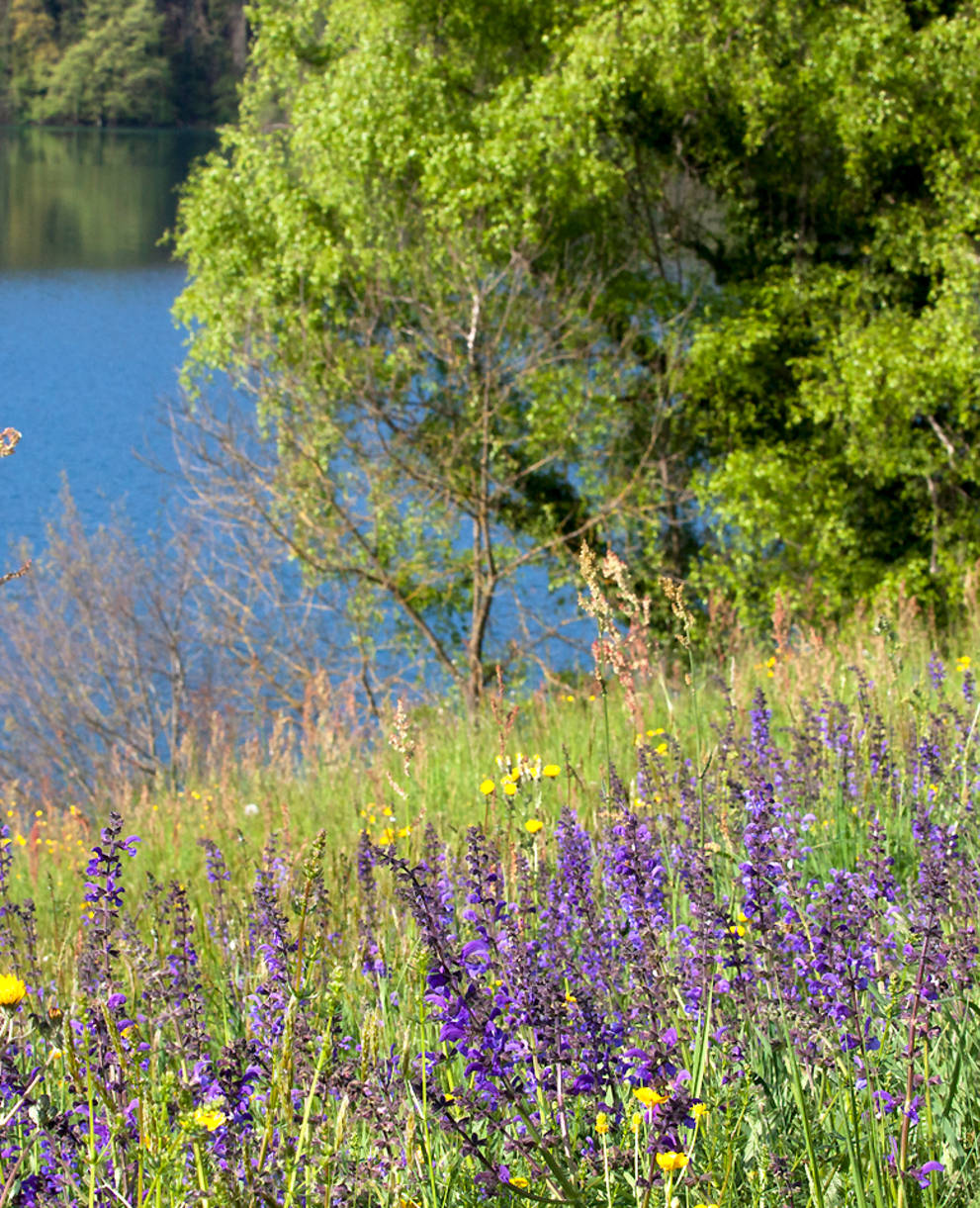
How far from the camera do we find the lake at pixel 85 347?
25734 millimetres

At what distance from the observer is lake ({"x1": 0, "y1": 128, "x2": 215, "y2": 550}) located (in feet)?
84.4

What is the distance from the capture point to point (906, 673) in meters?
6.48

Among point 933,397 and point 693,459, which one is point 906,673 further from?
point 693,459

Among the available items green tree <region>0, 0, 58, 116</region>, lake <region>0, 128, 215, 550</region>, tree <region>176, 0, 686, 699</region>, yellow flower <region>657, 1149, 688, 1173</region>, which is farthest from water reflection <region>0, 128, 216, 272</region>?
yellow flower <region>657, 1149, 688, 1173</region>

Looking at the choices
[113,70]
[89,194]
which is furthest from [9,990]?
[113,70]

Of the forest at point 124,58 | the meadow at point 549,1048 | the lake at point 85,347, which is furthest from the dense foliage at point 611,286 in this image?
the forest at point 124,58

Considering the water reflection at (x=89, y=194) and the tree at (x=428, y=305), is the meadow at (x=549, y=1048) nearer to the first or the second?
the tree at (x=428, y=305)

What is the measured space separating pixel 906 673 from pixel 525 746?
2.18m

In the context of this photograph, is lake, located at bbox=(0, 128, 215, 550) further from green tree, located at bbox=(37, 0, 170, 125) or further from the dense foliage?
green tree, located at bbox=(37, 0, 170, 125)

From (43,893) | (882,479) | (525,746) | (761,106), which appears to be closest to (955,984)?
(525,746)

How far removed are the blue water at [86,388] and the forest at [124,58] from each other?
58.1 feet

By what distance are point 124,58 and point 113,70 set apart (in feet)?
9.15

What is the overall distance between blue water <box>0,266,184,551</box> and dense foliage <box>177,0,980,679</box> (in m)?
7.22

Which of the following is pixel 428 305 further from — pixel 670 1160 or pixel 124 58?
pixel 124 58
